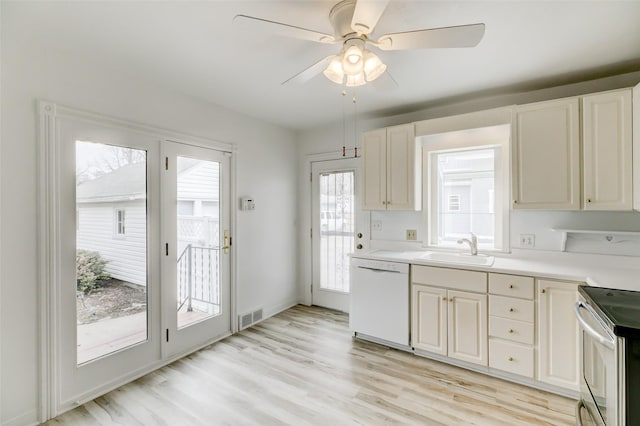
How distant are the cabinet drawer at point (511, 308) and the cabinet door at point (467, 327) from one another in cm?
7

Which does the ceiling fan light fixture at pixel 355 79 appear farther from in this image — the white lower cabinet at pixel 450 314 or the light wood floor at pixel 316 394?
the light wood floor at pixel 316 394

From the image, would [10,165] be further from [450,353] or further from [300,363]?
[450,353]

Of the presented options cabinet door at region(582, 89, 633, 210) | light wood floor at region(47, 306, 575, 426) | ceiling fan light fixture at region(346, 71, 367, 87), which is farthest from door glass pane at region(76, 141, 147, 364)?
cabinet door at region(582, 89, 633, 210)

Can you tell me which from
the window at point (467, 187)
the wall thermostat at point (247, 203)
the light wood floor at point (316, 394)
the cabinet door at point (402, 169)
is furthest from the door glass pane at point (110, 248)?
the window at point (467, 187)

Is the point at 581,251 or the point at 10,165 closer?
the point at 10,165

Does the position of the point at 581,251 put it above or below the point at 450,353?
above

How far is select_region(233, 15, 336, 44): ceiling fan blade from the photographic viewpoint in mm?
1342

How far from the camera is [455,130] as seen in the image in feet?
9.43

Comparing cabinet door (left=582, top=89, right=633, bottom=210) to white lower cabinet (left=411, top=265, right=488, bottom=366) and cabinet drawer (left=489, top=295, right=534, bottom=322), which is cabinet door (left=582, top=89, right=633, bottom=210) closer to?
cabinet drawer (left=489, top=295, right=534, bottom=322)

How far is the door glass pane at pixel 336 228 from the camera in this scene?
3938 millimetres

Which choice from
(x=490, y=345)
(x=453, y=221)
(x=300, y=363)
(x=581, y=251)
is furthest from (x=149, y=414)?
(x=581, y=251)

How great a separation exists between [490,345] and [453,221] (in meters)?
1.30

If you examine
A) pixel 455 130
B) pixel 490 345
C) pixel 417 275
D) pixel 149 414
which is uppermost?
pixel 455 130

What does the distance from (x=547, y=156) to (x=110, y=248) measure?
3.71 m
